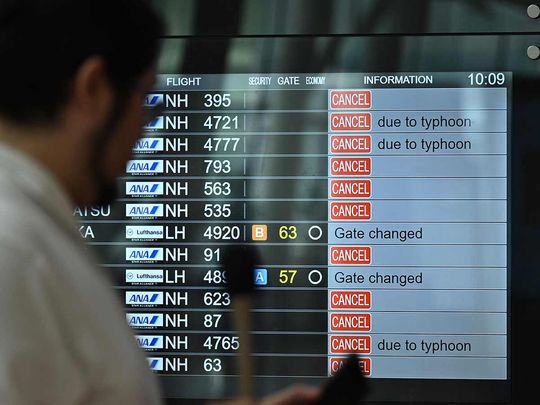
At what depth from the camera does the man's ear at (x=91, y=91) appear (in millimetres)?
1007

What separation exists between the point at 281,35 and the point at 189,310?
0.60 metres

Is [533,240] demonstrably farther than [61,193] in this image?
Yes

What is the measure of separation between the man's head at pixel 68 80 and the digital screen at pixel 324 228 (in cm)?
112

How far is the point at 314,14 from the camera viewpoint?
218 cm

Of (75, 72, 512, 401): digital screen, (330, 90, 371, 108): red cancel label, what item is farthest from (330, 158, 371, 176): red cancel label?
(330, 90, 371, 108): red cancel label

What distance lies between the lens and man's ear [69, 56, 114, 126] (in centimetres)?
101

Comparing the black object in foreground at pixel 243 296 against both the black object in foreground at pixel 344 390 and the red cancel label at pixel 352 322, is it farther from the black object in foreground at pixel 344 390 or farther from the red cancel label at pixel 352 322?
the red cancel label at pixel 352 322

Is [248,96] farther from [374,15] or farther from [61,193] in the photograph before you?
[61,193]

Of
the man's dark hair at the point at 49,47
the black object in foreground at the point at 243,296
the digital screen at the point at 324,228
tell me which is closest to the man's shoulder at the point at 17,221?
the man's dark hair at the point at 49,47

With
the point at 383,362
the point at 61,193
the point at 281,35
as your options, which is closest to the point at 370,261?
the point at 383,362

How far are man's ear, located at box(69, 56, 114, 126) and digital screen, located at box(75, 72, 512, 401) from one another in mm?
1136

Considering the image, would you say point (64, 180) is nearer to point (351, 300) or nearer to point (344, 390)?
point (344, 390)

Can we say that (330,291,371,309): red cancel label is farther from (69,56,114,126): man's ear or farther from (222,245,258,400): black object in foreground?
(69,56,114,126): man's ear

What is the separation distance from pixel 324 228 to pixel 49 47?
1.23 m
